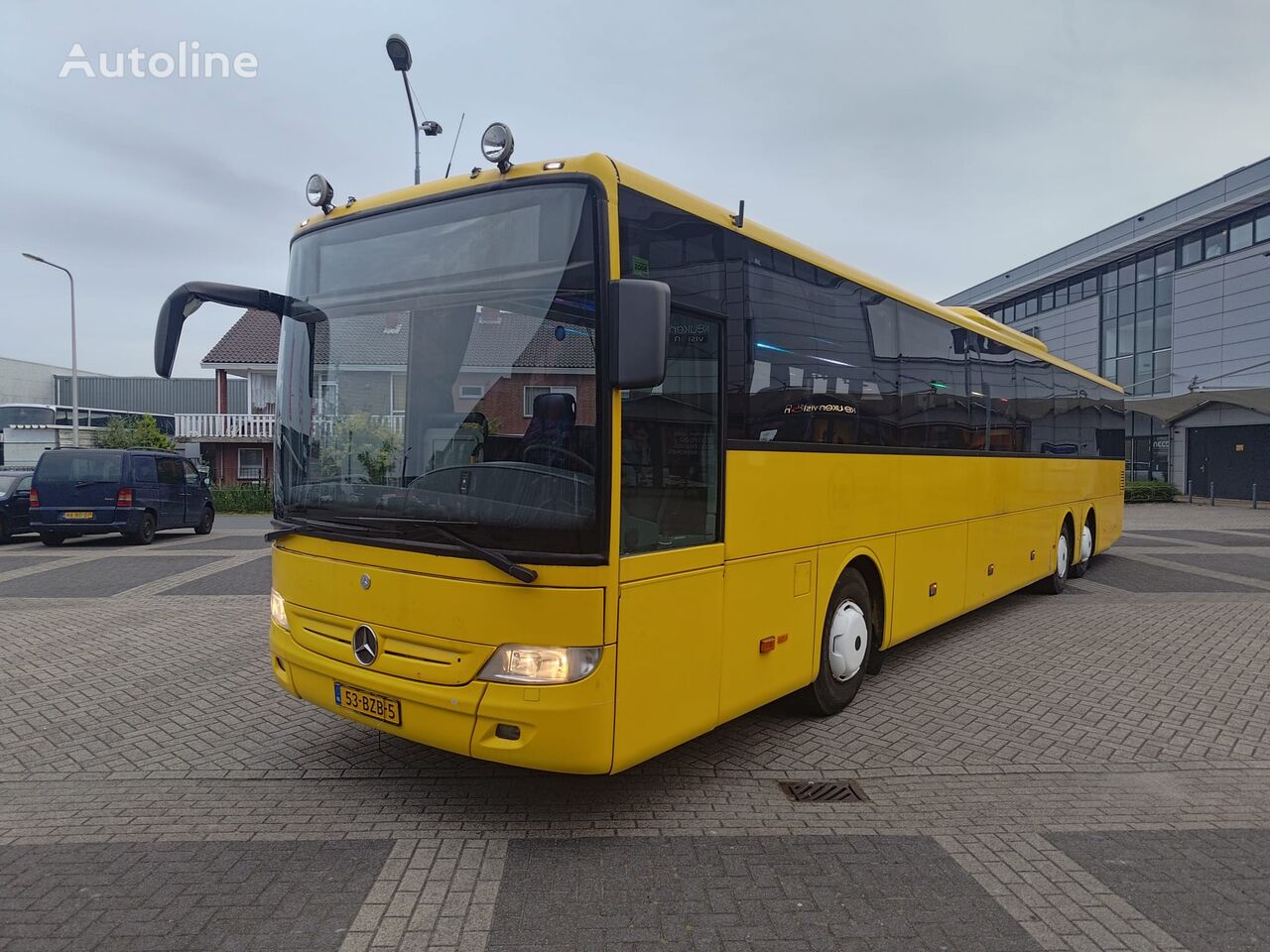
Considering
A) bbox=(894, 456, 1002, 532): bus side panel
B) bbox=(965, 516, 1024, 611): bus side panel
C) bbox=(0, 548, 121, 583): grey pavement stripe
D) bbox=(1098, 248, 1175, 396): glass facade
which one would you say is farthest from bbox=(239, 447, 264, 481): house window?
bbox=(1098, 248, 1175, 396): glass facade

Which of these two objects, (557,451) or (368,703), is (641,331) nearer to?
(557,451)

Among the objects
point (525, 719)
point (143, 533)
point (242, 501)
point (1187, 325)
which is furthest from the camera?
point (1187, 325)

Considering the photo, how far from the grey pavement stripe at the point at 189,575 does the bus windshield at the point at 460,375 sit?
26.0ft

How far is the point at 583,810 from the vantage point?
411 centimetres

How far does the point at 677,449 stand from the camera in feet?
13.0

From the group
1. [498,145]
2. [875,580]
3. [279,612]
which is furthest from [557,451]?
[875,580]

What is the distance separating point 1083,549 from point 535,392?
11.3 m

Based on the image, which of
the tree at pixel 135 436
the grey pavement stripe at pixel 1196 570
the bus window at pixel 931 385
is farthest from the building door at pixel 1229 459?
the tree at pixel 135 436

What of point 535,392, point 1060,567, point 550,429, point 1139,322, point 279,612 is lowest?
point 1060,567

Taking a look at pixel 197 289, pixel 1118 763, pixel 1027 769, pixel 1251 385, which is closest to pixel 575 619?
pixel 197 289

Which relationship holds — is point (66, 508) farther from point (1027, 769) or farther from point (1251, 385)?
point (1251, 385)

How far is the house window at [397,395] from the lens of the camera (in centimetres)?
387

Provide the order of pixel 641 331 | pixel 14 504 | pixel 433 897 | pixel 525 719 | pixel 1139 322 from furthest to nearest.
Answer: pixel 1139 322 → pixel 14 504 → pixel 525 719 → pixel 641 331 → pixel 433 897

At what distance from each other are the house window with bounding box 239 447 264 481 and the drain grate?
35422 millimetres
